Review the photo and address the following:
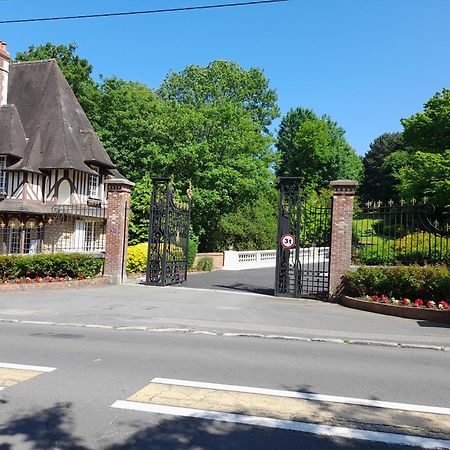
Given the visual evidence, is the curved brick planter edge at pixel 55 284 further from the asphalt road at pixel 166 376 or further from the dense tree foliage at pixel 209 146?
the dense tree foliage at pixel 209 146

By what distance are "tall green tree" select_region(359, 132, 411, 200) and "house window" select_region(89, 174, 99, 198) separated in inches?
1856

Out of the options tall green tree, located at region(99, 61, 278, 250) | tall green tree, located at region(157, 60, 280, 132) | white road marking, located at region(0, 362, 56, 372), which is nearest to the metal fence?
white road marking, located at region(0, 362, 56, 372)

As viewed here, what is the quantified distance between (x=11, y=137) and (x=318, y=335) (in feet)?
71.4

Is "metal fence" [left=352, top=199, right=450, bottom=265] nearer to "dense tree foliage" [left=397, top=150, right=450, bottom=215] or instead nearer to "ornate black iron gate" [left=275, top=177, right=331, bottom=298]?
"ornate black iron gate" [left=275, top=177, right=331, bottom=298]

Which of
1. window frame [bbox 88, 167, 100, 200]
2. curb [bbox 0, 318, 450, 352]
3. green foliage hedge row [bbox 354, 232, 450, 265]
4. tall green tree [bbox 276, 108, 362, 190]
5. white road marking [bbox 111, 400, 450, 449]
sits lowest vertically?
curb [bbox 0, 318, 450, 352]

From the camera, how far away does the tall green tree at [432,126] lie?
33.5 metres

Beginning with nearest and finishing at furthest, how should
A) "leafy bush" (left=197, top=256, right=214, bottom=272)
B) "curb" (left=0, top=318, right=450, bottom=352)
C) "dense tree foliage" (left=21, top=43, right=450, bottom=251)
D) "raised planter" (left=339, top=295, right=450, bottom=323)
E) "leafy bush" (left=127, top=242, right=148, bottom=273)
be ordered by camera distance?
1. "curb" (left=0, top=318, right=450, bottom=352)
2. "raised planter" (left=339, top=295, right=450, bottom=323)
3. "leafy bush" (left=127, top=242, right=148, bottom=273)
4. "leafy bush" (left=197, top=256, right=214, bottom=272)
5. "dense tree foliage" (left=21, top=43, right=450, bottom=251)

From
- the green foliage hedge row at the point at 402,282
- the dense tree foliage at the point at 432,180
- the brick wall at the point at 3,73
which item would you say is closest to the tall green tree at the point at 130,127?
the brick wall at the point at 3,73

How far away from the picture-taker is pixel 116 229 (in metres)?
17.0

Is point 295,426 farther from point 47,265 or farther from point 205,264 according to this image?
point 205,264

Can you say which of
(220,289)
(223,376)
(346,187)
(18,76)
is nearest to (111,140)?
(18,76)

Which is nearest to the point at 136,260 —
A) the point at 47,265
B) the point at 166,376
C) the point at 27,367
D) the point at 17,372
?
the point at 47,265

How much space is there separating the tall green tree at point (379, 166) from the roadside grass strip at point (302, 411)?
63.5m

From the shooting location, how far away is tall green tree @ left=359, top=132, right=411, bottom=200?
66062 mm
